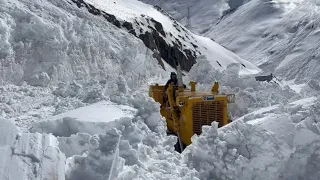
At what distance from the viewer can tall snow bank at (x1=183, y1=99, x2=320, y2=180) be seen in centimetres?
532

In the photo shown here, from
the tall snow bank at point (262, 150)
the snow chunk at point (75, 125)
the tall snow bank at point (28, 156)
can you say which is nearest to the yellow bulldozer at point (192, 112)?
the tall snow bank at point (262, 150)

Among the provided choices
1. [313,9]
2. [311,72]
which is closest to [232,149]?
[311,72]

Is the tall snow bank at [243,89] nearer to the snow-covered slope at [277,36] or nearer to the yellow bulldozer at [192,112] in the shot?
the yellow bulldozer at [192,112]

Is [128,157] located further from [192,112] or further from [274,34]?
[274,34]

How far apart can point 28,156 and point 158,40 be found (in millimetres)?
22280

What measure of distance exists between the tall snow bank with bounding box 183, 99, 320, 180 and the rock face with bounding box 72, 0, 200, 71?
16.5 m

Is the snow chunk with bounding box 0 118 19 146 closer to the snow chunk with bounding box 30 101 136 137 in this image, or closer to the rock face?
the snow chunk with bounding box 30 101 136 137

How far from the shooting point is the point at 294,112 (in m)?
5.94

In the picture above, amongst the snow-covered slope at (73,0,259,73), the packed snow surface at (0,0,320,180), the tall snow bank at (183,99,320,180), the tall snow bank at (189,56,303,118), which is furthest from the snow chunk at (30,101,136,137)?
the snow-covered slope at (73,0,259,73)

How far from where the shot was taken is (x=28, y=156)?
4.24 metres

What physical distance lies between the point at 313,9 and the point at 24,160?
174 feet

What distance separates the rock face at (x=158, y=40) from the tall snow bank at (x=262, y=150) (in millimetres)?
16527

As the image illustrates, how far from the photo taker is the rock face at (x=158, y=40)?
2233 centimetres

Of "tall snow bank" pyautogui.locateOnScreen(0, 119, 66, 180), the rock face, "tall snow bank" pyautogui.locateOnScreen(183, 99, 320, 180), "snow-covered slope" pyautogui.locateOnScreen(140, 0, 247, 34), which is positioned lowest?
"snow-covered slope" pyautogui.locateOnScreen(140, 0, 247, 34)
